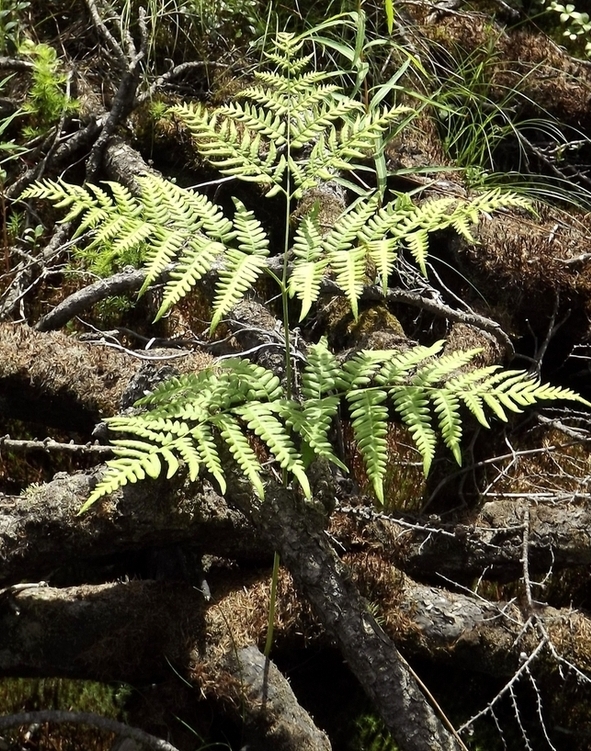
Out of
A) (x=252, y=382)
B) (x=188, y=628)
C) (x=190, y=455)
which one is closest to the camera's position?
(x=190, y=455)

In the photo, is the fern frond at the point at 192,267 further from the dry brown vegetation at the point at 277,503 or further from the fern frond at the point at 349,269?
the dry brown vegetation at the point at 277,503

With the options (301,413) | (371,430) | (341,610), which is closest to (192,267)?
(301,413)

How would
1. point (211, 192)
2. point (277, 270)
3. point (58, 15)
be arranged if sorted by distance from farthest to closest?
point (58, 15), point (211, 192), point (277, 270)

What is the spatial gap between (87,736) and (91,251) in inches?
73.6

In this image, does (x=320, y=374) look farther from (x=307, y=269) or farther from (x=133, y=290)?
(x=133, y=290)

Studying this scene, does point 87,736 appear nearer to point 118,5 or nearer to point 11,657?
point 11,657

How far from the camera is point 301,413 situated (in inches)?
74.0

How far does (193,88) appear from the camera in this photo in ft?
12.3

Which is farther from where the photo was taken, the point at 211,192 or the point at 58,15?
the point at 58,15

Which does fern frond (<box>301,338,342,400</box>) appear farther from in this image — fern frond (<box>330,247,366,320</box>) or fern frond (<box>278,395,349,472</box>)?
fern frond (<box>330,247,366,320</box>)

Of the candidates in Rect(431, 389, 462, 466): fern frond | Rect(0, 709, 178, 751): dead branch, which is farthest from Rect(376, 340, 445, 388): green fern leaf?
Rect(0, 709, 178, 751): dead branch

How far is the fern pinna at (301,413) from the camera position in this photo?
173 centimetres

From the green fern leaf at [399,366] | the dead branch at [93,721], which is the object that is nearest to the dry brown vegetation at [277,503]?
the dead branch at [93,721]

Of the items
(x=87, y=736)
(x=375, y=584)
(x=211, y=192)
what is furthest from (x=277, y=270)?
(x=87, y=736)
